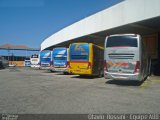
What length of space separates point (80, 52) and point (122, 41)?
17.2 ft

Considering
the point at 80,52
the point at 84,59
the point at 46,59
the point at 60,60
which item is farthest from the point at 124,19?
the point at 46,59

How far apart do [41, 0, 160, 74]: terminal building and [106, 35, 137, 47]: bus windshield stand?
378 centimetres

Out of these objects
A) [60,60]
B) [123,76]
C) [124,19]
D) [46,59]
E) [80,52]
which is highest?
[124,19]

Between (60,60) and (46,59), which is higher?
(46,59)

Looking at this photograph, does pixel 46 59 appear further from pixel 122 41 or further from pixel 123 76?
pixel 123 76

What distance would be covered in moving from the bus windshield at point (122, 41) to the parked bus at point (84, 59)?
3931 mm

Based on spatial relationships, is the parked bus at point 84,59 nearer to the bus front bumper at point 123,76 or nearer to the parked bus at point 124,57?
the parked bus at point 124,57

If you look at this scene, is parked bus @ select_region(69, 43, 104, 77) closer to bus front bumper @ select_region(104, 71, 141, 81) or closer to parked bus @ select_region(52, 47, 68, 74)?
parked bus @ select_region(52, 47, 68, 74)

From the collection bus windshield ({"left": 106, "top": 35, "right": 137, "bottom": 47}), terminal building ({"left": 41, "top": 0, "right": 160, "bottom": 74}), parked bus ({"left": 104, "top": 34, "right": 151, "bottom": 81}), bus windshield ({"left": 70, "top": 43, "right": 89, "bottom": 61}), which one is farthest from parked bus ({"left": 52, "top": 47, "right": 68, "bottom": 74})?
bus windshield ({"left": 106, "top": 35, "right": 137, "bottom": 47})

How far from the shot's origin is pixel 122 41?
1427cm

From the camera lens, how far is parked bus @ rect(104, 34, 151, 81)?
45.5 feet

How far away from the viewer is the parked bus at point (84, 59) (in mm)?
18594

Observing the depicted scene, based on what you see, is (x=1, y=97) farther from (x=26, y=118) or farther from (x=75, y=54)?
(x=75, y=54)

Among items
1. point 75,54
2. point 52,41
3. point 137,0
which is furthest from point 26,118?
point 52,41
